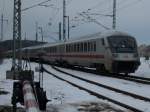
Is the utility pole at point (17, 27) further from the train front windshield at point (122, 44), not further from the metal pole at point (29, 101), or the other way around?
the metal pole at point (29, 101)

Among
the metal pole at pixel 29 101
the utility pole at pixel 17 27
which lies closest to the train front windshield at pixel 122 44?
the utility pole at pixel 17 27

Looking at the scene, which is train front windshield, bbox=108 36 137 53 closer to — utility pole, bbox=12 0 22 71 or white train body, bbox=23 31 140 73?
white train body, bbox=23 31 140 73

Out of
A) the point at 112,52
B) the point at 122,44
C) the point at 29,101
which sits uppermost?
the point at 122,44

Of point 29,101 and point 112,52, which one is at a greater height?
point 112,52

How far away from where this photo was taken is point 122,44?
29203mm

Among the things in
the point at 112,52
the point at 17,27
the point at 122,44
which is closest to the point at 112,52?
the point at 112,52

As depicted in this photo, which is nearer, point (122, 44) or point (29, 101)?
point (29, 101)

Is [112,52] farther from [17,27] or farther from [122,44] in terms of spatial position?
[17,27]

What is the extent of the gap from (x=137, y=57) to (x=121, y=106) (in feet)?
52.7

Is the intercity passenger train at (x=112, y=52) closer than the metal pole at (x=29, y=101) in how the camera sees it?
No

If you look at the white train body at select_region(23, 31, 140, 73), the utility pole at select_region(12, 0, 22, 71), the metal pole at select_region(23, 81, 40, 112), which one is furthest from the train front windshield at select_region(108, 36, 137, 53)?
the metal pole at select_region(23, 81, 40, 112)

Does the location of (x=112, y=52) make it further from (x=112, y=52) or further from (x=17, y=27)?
(x=17, y=27)

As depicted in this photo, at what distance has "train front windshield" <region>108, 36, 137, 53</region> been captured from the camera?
28875 millimetres

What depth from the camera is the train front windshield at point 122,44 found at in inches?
1137
